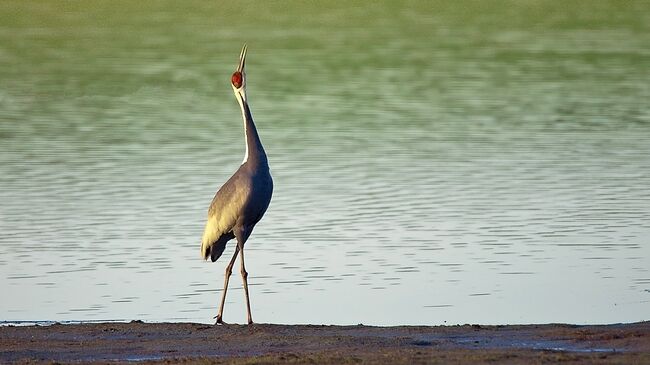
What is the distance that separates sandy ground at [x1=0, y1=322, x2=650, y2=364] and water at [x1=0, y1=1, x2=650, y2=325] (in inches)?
67.9

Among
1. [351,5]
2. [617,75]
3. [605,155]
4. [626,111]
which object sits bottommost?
[605,155]

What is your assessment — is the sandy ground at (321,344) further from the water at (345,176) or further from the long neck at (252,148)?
the water at (345,176)

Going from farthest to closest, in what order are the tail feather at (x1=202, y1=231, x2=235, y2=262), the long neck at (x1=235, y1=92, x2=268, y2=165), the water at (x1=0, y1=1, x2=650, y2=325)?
the water at (x1=0, y1=1, x2=650, y2=325) < the tail feather at (x1=202, y1=231, x2=235, y2=262) < the long neck at (x1=235, y1=92, x2=268, y2=165)

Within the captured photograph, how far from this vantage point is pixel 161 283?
1442 cm

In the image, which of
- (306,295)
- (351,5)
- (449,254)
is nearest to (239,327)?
(306,295)

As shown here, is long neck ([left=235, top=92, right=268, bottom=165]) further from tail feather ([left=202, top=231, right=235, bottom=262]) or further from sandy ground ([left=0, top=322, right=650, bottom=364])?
sandy ground ([left=0, top=322, right=650, bottom=364])

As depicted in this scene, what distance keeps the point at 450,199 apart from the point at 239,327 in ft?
27.3

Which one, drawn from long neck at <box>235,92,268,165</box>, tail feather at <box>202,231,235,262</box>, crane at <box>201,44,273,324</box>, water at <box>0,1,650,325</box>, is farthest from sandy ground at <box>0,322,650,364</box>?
water at <box>0,1,650,325</box>

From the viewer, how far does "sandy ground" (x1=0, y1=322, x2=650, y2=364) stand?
31.2 feet

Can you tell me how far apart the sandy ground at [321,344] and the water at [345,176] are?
5.66 feet

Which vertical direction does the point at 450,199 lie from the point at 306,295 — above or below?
above

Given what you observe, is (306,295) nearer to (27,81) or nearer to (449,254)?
(449,254)

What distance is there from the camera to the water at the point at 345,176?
549 inches

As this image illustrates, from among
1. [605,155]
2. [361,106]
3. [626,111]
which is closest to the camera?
[605,155]
